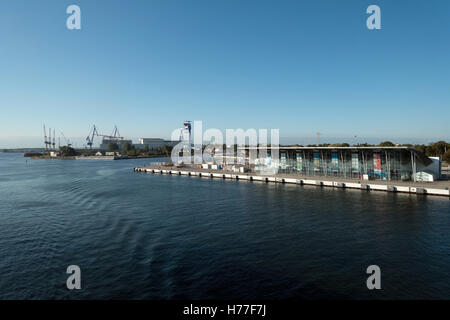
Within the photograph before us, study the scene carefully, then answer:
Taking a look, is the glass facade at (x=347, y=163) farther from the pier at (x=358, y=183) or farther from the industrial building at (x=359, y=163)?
the pier at (x=358, y=183)

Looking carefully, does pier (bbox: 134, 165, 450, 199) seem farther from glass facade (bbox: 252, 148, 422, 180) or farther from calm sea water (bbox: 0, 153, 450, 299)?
calm sea water (bbox: 0, 153, 450, 299)

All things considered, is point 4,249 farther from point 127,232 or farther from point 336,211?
point 336,211

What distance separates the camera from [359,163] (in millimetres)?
58625

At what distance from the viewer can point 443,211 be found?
34.7 metres

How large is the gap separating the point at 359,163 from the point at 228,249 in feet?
158

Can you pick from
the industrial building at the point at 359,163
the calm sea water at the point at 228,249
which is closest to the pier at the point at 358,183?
the industrial building at the point at 359,163

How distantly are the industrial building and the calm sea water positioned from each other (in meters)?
13.0

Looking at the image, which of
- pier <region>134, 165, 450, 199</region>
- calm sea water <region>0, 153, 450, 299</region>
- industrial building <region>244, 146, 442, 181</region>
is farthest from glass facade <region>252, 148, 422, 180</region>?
calm sea water <region>0, 153, 450, 299</region>

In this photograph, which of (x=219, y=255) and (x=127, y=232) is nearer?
(x=219, y=255)

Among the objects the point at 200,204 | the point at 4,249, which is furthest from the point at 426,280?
the point at 4,249

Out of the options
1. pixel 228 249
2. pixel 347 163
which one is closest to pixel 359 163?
pixel 347 163

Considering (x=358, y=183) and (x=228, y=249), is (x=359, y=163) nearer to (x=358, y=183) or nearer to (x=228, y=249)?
(x=358, y=183)

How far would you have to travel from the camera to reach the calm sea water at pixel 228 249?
1656 centimetres
